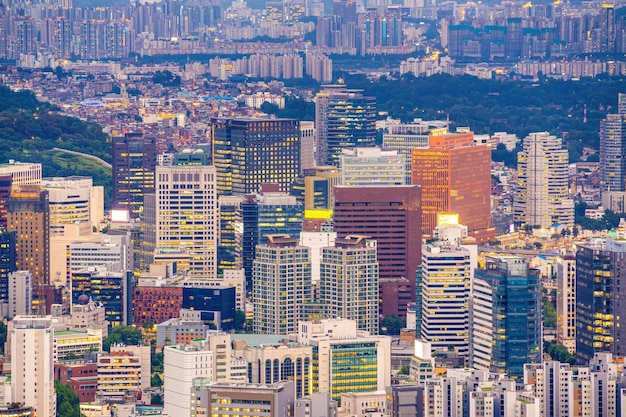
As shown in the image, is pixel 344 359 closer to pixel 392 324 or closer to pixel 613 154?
pixel 392 324

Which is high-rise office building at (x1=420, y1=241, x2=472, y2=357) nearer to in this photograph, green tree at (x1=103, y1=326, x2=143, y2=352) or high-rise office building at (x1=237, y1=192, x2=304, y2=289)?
green tree at (x1=103, y1=326, x2=143, y2=352)

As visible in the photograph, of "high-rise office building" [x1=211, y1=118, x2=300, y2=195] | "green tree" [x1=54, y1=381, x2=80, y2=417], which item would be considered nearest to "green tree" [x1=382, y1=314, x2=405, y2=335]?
"green tree" [x1=54, y1=381, x2=80, y2=417]

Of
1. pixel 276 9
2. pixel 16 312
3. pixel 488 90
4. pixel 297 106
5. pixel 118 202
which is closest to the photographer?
pixel 16 312

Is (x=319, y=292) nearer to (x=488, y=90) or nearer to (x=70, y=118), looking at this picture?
(x=70, y=118)

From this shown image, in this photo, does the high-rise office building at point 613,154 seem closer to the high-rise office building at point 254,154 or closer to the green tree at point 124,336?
the high-rise office building at point 254,154

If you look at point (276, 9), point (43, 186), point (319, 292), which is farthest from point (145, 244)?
point (276, 9)
